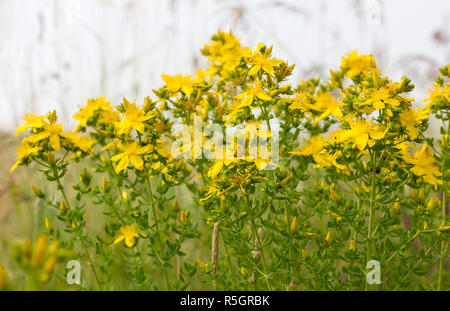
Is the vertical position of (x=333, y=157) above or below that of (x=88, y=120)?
below

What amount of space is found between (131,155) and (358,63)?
3.27ft

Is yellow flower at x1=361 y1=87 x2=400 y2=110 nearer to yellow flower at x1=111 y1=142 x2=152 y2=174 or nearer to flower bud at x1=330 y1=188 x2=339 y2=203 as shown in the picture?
flower bud at x1=330 y1=188 x2=339 y2=203

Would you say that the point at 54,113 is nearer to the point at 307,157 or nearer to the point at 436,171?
the point at 307,157

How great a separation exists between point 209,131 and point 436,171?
82 centimetres

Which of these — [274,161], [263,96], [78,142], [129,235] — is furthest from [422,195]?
[78,142]

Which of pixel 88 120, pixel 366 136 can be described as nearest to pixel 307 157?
pixel 366 136

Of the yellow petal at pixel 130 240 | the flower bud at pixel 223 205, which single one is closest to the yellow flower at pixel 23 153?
the yellow petal at pixel 130 240

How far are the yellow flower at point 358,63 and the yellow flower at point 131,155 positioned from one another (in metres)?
0.90

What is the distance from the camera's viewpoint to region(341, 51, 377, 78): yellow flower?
5.26ft

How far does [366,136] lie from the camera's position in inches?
45.8

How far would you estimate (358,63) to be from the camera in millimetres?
1618

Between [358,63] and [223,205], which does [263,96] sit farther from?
[358,63]
